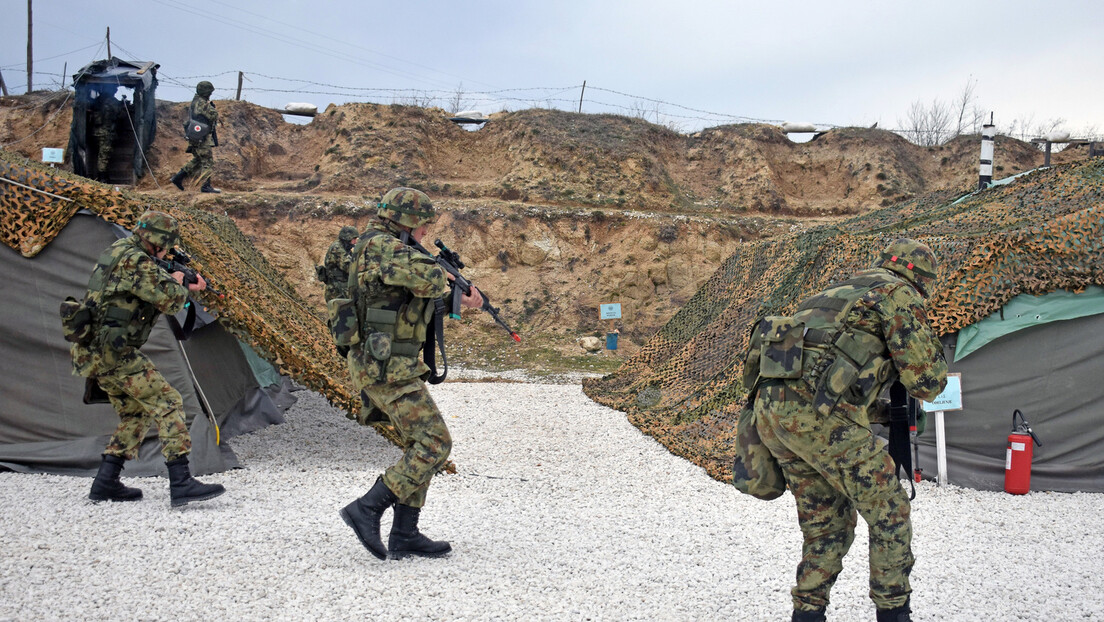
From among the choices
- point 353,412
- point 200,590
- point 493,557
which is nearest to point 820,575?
point 493,557

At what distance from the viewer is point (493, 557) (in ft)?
15.2

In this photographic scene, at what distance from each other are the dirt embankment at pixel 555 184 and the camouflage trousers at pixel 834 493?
1190 centimetres

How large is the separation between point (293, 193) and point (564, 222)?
628 cm

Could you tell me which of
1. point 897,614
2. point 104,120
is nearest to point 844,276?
point 897,614

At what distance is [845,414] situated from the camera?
342 cm

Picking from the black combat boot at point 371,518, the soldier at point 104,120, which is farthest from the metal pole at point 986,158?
the soldier at point 104,120

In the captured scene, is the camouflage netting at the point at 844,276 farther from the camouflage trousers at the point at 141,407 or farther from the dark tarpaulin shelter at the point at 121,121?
the dark tarpaulin shelter at the point at 121,121

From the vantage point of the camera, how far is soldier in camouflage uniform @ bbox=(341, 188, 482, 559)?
14.3ft

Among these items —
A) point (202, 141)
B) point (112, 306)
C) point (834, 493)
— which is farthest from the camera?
point (202, 141)

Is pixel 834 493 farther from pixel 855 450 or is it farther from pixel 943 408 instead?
pixel 943 408

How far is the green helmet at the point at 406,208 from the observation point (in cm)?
460

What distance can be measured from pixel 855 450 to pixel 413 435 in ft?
7.79

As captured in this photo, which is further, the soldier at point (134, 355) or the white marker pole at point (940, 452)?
the white marker pole at point (940, 452)

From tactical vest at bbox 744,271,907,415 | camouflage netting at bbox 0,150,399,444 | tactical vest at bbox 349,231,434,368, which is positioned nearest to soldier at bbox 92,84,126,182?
camouflage netting at bbox 0,150,399,444
